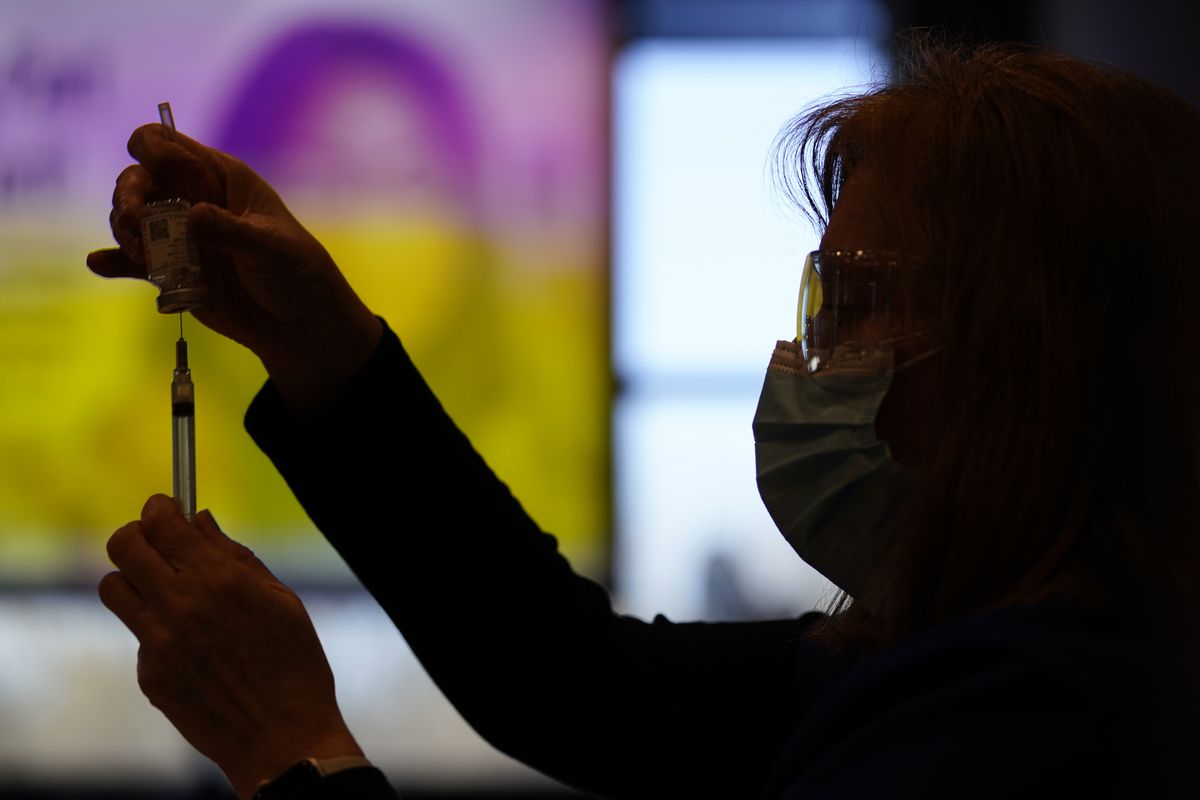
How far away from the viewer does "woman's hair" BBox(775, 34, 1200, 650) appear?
841 mm

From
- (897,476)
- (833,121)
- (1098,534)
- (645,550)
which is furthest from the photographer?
(645,550)

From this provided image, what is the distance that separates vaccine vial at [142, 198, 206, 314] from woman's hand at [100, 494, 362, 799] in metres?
0.23

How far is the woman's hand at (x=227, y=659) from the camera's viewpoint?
89 cm

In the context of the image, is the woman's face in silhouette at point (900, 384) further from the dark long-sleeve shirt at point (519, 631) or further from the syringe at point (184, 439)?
the syringe at point (184, 439)

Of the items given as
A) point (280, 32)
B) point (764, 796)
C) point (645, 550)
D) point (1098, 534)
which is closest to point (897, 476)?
point (1098, 534)

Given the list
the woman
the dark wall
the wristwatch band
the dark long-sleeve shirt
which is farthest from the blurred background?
the wristwatch band

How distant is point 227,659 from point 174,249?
0.38 metres

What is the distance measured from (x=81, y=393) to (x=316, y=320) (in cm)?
159

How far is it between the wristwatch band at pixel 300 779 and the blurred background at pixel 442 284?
5.21 ft

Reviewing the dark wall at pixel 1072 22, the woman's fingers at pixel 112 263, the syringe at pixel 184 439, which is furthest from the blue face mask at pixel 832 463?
the dark wall at pixel 1072 22

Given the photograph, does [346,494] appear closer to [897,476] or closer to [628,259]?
[897,476]

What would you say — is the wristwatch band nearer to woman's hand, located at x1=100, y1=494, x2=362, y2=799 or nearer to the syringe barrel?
woman's hand, located at x1=100, y1=494, x2=362, y2=799

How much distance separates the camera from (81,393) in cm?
248

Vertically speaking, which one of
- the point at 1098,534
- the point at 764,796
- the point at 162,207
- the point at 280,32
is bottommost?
the point at 764,796
